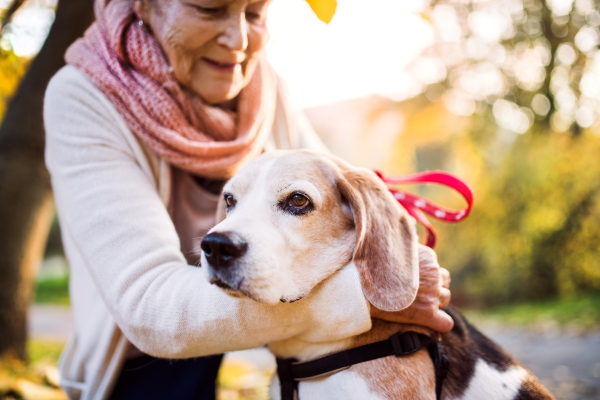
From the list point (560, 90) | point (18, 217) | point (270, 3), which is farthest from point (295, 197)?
point (560, 90)

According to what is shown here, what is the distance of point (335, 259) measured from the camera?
1562 millimetres

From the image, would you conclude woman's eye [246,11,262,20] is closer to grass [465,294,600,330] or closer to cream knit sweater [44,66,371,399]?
cream knit sweater [44,66,371,399]

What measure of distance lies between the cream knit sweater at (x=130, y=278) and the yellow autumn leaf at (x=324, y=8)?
932mm

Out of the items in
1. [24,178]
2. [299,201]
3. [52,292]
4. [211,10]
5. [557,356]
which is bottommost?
[52,292]

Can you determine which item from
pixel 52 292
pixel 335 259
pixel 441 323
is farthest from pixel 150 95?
pixel 52 292

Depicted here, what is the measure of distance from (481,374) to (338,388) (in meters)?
0.62

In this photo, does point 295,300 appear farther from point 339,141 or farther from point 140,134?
point 339,141

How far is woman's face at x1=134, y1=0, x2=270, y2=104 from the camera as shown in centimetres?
174

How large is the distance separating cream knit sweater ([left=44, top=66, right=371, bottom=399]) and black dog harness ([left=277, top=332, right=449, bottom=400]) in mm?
102

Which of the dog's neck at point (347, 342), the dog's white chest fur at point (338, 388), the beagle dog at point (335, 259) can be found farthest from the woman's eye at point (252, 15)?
the dog's white chest fur at point (338, 388)

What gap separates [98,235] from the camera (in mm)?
1586

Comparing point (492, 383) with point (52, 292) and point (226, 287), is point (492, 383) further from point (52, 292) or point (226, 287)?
point (52, 292)

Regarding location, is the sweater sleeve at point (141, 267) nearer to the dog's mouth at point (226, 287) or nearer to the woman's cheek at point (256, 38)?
the dog's mouth at point (226, 287)

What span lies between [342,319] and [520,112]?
1221cm
